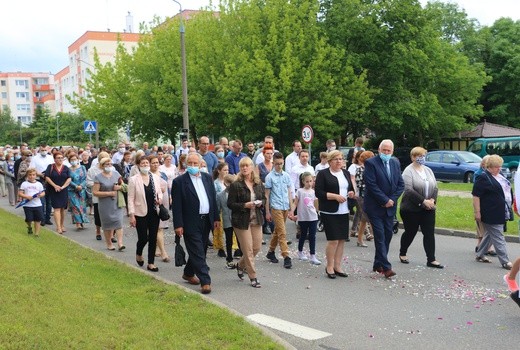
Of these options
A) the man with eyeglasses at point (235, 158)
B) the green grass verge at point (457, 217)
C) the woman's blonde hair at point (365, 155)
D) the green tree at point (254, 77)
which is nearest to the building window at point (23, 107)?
the green tree at point (254, 77)

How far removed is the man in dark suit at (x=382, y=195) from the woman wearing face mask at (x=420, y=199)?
1.41 feet

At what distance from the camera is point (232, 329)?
5777 mm

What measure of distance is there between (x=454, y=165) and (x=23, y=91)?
133795mm

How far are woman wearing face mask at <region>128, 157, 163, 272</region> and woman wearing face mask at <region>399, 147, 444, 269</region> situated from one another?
12.8ft

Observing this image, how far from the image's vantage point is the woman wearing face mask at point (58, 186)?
13586 millimetres

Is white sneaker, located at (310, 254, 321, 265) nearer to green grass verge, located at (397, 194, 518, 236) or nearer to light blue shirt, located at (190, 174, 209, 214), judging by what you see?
light blue shirt, located at (190, 174, 209, 214)

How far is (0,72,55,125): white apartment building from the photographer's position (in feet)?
460

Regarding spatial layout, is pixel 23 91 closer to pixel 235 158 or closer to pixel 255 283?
pixel 235 158

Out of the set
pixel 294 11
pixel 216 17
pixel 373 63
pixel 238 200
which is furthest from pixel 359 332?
pixel 216 17

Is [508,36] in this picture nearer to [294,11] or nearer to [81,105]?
[294,11]

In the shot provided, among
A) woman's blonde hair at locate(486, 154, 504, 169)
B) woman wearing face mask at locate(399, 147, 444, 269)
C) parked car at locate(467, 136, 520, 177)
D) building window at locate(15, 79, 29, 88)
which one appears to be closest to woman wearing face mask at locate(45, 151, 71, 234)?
woman wearing face mask at locate(399, 147, 444, 269)

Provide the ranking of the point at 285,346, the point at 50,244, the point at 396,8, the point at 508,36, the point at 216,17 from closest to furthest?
the point at 285,346 < the point at 50,244 < the point at 396,8 < the point at 216,17 < the point at 508,36

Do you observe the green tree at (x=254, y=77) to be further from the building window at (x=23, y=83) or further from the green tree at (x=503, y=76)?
the building window at (x=23, y=83)

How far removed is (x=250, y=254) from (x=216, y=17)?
97.2 ft
